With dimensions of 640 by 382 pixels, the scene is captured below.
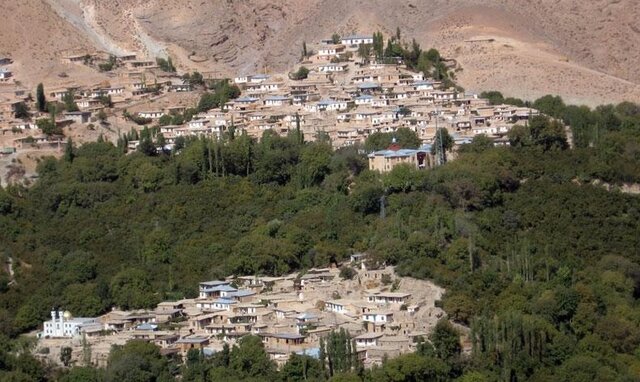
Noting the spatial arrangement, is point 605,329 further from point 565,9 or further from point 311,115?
point 565,9

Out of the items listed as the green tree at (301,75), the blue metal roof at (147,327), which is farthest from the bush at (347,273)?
the green tree at (301,75)

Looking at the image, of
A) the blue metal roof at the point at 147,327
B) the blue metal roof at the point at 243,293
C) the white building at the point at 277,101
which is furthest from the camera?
the white building at the point at 277,101

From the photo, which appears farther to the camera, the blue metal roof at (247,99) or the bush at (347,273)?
the blue metal roof at (247,99)

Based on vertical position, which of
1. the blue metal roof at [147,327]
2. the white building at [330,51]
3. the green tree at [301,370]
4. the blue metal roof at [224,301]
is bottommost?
the green tree at [301,370]

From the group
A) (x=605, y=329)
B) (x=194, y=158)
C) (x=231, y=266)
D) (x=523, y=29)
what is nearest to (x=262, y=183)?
(x=194, y=158)

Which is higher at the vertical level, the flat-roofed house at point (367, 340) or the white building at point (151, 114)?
the white building at point (151, 114)

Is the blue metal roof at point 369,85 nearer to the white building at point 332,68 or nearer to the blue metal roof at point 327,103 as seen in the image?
the blue metal roof at point 327,103

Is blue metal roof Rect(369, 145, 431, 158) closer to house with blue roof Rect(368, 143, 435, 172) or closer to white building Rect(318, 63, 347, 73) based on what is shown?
house with blue roof Rect(368, 143, 435, 172)
